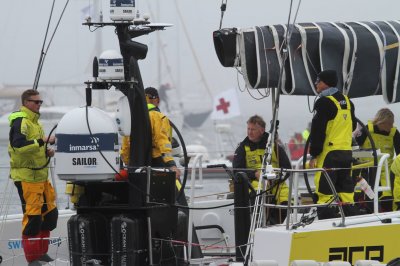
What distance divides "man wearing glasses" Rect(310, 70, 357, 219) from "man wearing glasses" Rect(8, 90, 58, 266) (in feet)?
7.49

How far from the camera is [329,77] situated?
844 cm

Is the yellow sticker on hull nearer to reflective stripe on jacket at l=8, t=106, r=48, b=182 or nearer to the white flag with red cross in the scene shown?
reflective stripe on jacket at l=8, t=106, r=48, b=182

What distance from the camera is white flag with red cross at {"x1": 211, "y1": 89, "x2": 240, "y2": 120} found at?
31484 millimetres

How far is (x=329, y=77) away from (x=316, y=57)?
2.00 ft

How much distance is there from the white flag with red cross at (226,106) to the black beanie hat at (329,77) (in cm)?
2263

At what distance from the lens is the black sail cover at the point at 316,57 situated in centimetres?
886

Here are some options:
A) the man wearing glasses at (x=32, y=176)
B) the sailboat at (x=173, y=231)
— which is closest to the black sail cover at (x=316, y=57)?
the sailboat at (x=173, y=231)

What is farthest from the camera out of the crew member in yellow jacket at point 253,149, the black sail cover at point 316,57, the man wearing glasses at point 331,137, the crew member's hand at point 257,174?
the crew member in yellow jacket at point 253,149

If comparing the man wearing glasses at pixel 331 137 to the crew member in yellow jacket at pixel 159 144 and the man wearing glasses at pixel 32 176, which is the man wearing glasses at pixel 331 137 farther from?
the man wearing glasses at pixel 32 176

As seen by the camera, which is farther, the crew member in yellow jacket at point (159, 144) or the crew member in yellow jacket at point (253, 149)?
the crew member in yellow jacket at point (253, 149)

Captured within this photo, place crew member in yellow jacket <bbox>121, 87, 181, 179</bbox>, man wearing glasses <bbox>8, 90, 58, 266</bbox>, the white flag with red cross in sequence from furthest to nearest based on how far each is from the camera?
the white flag with red cross
man wearing glasses <bbox>8, 90, 58, 266</bbox>
crew member in yellow jacket <bbox>121, 87, 181, 179</bbox>

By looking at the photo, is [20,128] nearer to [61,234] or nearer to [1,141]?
[61,234]

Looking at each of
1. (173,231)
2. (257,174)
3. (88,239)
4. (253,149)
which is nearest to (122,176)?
(88,239)

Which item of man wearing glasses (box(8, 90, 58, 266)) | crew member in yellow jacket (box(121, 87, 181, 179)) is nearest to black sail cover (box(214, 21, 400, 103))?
crew member in yellow jacket (box(121, 87, 181, 179))
